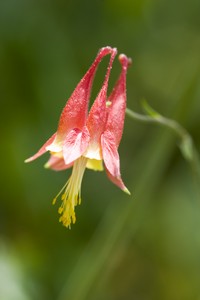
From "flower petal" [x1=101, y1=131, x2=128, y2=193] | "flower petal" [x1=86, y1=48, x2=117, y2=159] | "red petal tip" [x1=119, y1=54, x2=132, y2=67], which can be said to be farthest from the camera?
"red petal tip" [x1=119, y1=54, x2=132, y2=67]

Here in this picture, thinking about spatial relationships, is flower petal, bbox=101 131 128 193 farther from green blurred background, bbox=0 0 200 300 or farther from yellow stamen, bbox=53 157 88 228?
green blurred background, bbox=0 0 200 300

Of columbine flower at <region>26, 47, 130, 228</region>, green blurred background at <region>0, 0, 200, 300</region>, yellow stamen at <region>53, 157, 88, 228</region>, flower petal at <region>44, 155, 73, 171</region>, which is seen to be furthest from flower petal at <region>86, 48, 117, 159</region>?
green blurred background at <region>0, 0, 200, 300</region>

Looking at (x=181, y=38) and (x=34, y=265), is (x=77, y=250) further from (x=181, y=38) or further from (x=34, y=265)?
(x=181, y=38)

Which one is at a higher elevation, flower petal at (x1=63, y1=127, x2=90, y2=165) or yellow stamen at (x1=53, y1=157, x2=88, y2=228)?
flower petal at (x1=63, y1=127, x2=90, y2=165)

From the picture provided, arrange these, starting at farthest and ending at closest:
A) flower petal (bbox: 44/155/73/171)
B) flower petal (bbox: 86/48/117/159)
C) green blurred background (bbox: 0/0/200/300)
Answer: green blurred background (bbox: 0/0/200/300) → flower petal (bbox: 44/155/73/171) → flower petal (bbox: 86/48/117/159)

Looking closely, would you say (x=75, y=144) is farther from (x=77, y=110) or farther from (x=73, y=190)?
(x=73, y=190)

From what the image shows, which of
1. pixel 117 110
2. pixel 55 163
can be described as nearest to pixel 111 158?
pixel 117 110

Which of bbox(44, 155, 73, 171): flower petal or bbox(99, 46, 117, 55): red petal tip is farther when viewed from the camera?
bbox(44, 155, 73, 171): flower petal

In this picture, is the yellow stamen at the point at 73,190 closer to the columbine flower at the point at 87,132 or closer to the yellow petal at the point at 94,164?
the columbine flower at the point at 87,132

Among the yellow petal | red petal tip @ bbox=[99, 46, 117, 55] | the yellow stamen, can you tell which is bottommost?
the yellow stamen
